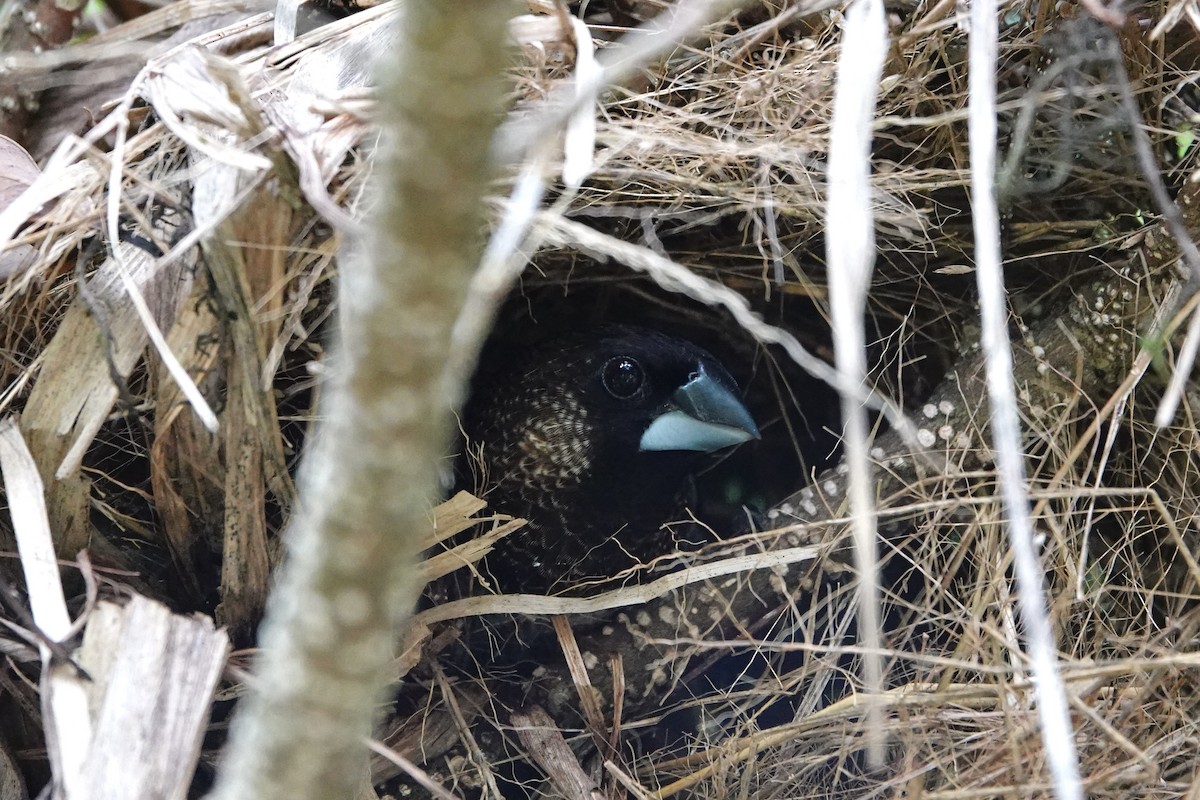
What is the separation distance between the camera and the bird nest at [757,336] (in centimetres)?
117

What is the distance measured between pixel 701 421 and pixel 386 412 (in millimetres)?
1394

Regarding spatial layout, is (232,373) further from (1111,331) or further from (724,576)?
(1111,331)

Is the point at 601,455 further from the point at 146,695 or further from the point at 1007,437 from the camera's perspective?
the point at 1007,437

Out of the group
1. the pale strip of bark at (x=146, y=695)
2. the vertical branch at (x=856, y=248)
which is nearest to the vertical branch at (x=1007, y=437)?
the vertical branch at (x=856, y=248)

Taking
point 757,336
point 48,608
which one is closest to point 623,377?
point 757,336

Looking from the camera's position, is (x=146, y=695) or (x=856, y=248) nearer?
(x=856, y=248)

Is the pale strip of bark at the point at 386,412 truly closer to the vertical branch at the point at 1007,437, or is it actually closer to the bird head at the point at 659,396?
the vertical branch at the point at 1007,437

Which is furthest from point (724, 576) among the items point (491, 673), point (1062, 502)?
point (1062, 502)

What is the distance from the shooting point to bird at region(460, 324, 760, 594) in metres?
1.85

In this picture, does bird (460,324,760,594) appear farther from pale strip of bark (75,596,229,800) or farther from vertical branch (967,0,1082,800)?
vertical branch (967,0,1082,800)

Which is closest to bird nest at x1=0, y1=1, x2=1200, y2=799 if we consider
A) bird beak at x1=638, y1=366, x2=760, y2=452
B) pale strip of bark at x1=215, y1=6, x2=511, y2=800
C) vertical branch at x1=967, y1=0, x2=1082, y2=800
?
bird beak at x1=638, y1=366, x2=760, y2=452

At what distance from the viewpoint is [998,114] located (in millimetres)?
1576

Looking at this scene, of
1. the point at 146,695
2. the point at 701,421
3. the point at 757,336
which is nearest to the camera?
the point at 146,695

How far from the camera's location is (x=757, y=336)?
58.3 inches
